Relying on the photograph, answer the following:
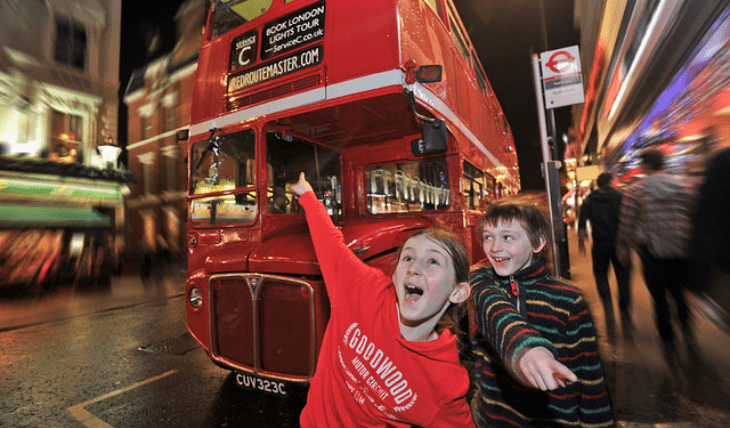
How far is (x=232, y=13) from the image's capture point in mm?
4098

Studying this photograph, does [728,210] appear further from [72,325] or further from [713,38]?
[72,325]

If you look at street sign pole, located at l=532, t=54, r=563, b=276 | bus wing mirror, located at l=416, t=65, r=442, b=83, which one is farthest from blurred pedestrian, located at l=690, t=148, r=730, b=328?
bus wing mirror, located at l=416, t=65, r=442, b=83

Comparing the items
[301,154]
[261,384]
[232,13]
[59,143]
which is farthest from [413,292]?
[59,143]

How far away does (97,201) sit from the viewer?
1316cm

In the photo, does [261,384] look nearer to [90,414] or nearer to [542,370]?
[90,414]

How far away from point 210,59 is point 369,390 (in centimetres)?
393

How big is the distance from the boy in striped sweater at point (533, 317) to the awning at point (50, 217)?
13.9m

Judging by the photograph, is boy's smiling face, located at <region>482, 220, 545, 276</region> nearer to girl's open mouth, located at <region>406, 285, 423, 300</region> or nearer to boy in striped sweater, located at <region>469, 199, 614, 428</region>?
boy in striped sweater, located at <region>469, 199, 614, 428</region>

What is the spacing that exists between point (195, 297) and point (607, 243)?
469 cm

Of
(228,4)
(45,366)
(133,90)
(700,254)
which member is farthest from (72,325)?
(133,90)

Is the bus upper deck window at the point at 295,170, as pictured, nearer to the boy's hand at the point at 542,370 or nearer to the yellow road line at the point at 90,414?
the yellow road line at the point at 90,414

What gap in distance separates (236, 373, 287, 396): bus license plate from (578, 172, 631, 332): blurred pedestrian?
400cm

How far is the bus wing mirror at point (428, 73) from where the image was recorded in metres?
2.88

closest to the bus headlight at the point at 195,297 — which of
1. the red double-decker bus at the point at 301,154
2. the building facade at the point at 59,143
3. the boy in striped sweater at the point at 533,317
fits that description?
the red double-decker bus at the point at 301,154
